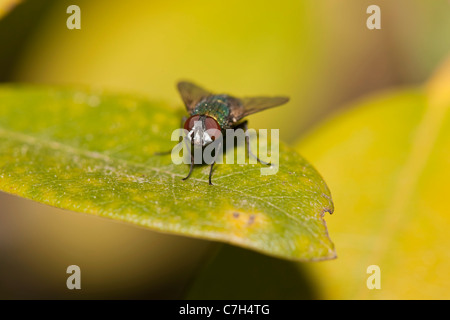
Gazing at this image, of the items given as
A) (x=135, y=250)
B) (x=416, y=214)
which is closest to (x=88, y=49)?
(x=135, y=250)

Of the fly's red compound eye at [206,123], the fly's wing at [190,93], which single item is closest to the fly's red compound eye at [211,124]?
the fly's red compound eye at [206,123]

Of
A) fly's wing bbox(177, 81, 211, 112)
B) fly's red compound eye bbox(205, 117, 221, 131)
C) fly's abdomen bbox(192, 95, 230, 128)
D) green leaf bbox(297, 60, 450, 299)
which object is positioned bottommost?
green leaf bbox(297, 60, 450, 299)

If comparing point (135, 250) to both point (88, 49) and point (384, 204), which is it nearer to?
point (88, 49)

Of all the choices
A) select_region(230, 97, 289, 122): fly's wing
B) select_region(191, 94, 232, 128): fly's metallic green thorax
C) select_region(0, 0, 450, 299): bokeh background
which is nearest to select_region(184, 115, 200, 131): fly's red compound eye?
select_region(191, 94, 232, 128): fly's metallic green thorax

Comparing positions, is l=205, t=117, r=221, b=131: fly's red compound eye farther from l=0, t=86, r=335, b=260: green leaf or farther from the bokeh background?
the bokeh background

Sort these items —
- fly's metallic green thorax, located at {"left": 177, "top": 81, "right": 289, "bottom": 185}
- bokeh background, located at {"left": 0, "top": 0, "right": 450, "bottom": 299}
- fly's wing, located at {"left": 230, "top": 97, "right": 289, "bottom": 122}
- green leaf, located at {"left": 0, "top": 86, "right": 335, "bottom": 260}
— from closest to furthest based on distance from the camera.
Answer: green leaf, located at {"left": 0, "top": 86, "right": 335, "bottom": 260} → fly's metallic green thorax, located at {"left": 177, "top": 81, "right": 289, "bottom": 185} → fly's wing, located at {"left": 230, "top": 97, "right": 289, "bottom": 122} → bokeh background, located at {"left": 0, "top": 0, "right": 450, "bottom": 299}

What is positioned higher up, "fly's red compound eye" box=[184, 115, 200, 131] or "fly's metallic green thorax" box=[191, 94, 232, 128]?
"fly's metallic green thorax" box=[191, 94, 232, 128]

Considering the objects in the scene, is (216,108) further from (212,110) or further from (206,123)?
(206,123)
